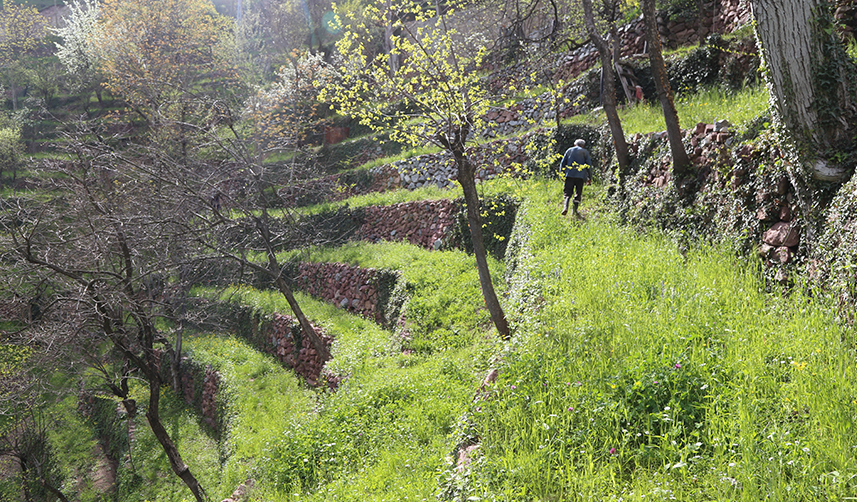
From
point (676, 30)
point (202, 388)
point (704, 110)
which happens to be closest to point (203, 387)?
point (202, 388)

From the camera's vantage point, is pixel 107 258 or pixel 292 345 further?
pixel 292 345

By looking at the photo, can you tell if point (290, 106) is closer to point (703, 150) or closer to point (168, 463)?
point (168, 463)

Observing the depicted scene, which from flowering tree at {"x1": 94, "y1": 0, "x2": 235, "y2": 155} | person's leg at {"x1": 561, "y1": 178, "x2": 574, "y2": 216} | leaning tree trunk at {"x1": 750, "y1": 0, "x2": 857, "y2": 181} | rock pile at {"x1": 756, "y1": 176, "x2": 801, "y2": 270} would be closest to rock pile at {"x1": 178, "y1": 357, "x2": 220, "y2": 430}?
person's leg at {"x1": 561, "y1": 178, "x2": 574, "y2": 216}

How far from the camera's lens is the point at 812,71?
456 centimetres

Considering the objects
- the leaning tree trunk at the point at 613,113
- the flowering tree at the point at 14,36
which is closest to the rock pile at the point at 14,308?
the leaning tree trunk at the point at 613,113

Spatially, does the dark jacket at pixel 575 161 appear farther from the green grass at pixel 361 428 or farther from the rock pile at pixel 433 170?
the green grass at pixel 361 428

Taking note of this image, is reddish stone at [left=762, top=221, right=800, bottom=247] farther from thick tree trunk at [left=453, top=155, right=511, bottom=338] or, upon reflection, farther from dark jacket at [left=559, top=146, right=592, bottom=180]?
dark jacket at [left=559, top=146, right=592, bottom=180]

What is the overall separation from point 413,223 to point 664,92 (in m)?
9.94

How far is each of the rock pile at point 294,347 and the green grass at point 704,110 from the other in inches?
395

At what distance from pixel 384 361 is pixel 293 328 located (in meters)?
5.65

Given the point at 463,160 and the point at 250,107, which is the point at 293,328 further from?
the point at 250,107

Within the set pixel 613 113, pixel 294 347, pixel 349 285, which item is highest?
pixel 613 113

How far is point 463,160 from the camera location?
6.60 m

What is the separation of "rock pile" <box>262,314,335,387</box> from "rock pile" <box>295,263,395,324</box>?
5.03ft
